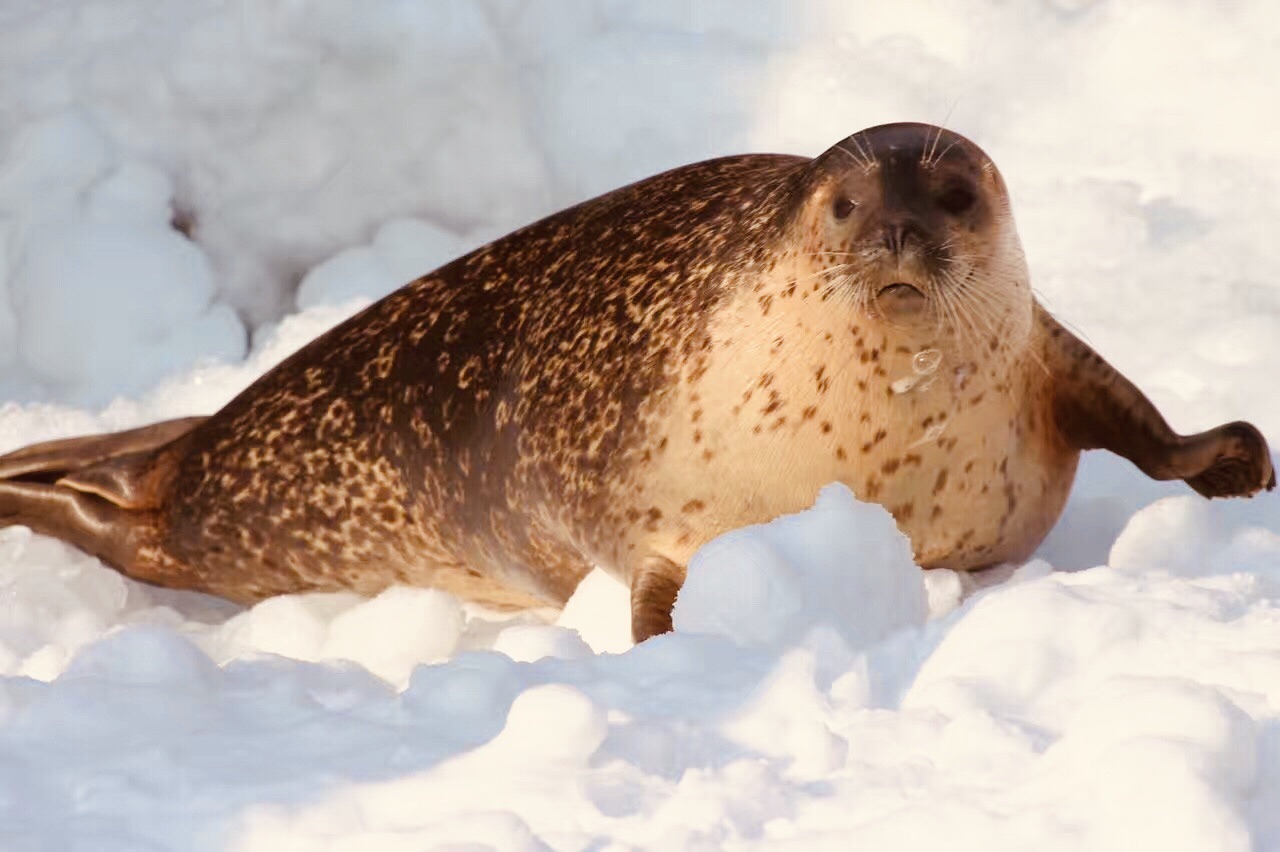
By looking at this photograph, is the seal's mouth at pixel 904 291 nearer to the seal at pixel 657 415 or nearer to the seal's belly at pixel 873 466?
the seal at pixel 657 415

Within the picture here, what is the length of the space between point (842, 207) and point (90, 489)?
1.81 metres

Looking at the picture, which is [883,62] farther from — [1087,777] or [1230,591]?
[1087,777]

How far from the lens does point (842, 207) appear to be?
3264mm

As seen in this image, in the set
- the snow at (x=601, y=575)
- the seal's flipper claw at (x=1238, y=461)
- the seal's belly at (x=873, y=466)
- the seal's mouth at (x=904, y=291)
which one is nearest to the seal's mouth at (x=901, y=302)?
the seal's mouth at (x=904, y=291)

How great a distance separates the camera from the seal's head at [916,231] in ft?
10.4

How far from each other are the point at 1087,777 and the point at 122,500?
2.70 m

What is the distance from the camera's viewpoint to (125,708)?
2.34 meters

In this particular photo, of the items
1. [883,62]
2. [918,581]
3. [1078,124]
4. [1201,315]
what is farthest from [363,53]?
[918,581]

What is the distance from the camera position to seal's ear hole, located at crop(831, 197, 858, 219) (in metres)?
3.24

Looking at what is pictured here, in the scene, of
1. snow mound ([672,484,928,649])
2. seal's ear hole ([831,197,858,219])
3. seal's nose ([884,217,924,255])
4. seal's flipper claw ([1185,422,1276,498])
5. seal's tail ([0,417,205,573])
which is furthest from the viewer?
seal's tail ([0,417,205,573])

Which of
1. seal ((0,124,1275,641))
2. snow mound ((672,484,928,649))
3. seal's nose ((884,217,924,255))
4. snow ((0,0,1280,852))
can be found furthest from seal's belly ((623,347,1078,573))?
snow mound ((672,484,928,649))

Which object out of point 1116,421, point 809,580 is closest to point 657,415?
point 1116,421

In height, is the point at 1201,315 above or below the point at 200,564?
above

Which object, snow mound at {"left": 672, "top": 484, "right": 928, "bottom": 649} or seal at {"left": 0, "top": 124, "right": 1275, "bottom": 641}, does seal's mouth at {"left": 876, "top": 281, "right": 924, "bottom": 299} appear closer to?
seal at {"left": 0, "top": 124, "right": 1275, "bottom": 641}
